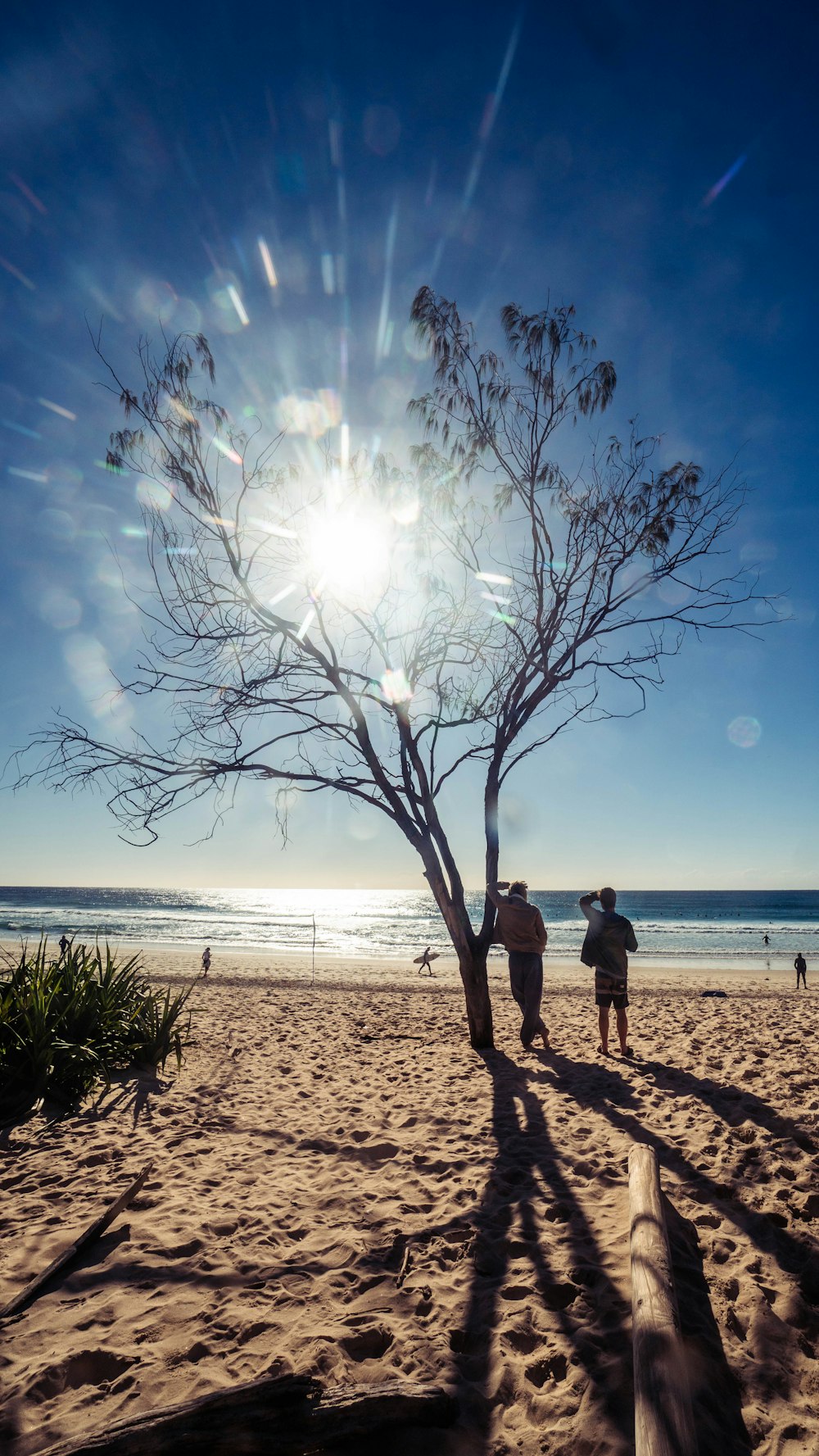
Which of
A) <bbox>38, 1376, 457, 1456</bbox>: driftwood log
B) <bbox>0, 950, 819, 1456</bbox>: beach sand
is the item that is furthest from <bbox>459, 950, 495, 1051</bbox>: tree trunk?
<bbox>38, 1376, 457, 1456</bbox>: driftwood log

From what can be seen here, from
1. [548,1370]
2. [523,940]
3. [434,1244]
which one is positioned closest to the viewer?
[548,1370]

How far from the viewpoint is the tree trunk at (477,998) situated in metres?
7.84

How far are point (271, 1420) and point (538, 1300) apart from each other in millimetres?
1411

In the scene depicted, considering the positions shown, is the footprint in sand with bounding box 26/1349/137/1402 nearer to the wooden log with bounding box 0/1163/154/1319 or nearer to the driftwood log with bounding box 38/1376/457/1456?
the wooden log with bounding box 0/1163/154/1319

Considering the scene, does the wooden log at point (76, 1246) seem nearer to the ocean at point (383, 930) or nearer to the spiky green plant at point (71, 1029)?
the spiky green plant at point (71, 1029)

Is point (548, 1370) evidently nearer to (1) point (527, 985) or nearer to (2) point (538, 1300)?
(2) point (538, 1300)

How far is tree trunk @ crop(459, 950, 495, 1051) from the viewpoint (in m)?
7.84

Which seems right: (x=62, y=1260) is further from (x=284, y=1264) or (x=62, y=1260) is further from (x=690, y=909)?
(x=690, y=909)

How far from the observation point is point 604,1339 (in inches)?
107

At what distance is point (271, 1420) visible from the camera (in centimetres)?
215

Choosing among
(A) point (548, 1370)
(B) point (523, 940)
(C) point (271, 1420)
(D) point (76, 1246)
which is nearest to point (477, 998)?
(B) point (523, 940)

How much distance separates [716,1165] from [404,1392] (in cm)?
279

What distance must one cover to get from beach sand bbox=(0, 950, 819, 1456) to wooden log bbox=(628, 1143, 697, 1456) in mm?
221

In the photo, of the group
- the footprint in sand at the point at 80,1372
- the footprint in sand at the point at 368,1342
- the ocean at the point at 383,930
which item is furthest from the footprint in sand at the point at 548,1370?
the ocean at the point at 383,930
